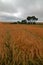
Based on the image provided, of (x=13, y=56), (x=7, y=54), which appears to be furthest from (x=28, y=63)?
(x=7, y=54)

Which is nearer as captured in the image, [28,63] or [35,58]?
[28,63]

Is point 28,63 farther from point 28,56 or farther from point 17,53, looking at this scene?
point 17,53

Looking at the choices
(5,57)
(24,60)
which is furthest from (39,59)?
(5,57)

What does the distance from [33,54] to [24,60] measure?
61cm

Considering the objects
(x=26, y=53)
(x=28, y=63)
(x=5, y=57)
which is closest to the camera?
(x=28, y=63)

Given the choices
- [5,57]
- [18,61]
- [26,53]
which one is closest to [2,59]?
[5,57]

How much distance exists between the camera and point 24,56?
4926 mm

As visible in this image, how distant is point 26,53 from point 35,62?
651 mm

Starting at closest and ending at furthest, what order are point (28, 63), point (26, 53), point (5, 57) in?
point (28, 63), point (5, 57), point (26, 53)

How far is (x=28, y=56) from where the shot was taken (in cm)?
495

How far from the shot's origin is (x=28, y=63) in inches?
180

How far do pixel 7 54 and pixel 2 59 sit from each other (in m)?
0.47

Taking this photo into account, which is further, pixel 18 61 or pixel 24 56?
pixel 24 56

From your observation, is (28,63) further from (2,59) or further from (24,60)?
(2,59)
